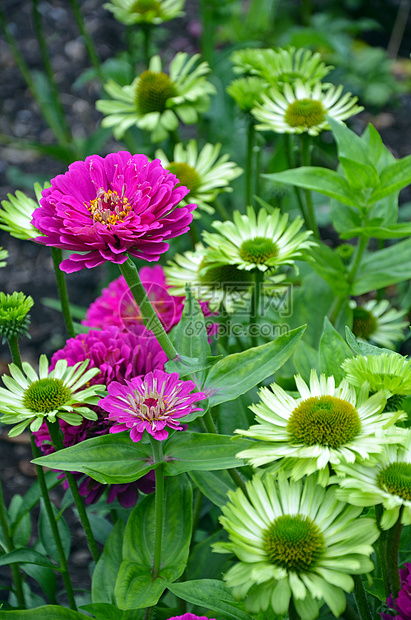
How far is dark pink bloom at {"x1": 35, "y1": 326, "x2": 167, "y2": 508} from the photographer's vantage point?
3.43 feet

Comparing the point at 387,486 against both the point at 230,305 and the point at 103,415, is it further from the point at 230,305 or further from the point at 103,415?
the point at 230,305

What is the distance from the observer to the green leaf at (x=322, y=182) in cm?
125

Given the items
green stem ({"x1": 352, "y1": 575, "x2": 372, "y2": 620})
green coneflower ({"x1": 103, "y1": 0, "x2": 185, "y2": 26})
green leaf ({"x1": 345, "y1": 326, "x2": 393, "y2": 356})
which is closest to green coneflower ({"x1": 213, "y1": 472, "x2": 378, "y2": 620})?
green stem ({"x1": 352, "y1": 575, "x2": 372, "y2": 620})

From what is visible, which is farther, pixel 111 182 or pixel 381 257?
pixel 381 257

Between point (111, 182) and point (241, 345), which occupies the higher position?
point (111, 182)

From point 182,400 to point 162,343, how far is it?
3.9 inches

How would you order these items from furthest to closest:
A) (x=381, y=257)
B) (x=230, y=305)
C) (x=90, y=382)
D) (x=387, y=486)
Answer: (x=381, y=257) → (x=230, y=305) → (x=90, y=382) → (x=387, y=486)

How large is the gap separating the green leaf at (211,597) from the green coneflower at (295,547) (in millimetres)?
165

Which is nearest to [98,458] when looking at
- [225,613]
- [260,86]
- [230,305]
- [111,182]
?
[225,613]

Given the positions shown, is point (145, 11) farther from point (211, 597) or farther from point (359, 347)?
point (211, 597)

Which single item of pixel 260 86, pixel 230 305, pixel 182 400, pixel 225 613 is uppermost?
pixel 260 86

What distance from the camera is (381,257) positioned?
55.9 inches

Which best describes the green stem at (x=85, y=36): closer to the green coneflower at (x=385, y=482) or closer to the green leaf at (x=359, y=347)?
the green leaf at (x=359, y=347)

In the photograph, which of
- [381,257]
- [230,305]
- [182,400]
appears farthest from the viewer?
[381,257]
